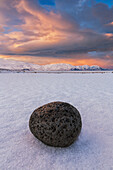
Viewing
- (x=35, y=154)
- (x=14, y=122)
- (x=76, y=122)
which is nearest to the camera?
(x=35, y=154)

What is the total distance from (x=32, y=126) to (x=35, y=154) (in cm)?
73

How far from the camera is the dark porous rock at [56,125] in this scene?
333 cm

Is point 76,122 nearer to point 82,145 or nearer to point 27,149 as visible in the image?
point 82,145

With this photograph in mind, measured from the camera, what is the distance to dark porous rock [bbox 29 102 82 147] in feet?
10.9

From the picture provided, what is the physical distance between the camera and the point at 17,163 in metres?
2.98

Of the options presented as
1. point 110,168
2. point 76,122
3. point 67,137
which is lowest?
→ point 110,168

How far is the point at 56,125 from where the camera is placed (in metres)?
3.32

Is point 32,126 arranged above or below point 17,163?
above

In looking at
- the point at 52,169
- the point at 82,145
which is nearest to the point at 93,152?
the point at 82,145

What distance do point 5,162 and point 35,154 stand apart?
0.72 meters

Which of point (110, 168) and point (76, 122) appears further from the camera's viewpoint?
Answer: point (76, 122)

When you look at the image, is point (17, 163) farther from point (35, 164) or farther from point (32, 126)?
point (32, 126)

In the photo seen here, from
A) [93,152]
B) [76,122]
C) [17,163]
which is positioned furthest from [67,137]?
[17,163]

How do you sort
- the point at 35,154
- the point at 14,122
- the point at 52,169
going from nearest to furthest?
the point at 52,169 < the point at 35,154 < the point at 14,122
